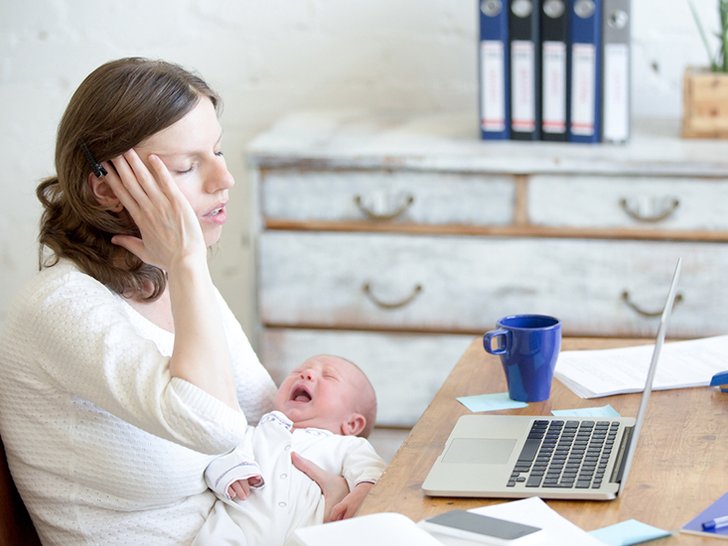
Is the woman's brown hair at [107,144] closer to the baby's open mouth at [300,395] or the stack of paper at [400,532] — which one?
the baby's open mouth at [300,395]

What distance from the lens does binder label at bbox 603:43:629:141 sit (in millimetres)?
2550

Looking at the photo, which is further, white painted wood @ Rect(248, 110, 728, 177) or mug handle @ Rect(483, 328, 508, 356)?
white painted wood @ Rect(248, 110, 728, 177)

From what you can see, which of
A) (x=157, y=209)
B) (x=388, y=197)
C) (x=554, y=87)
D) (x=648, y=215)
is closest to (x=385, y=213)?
(x=388, y=197)

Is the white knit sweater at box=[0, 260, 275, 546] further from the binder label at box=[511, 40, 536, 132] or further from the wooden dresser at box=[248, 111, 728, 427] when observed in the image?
the binder label at box=[511, 40, 536, 132]

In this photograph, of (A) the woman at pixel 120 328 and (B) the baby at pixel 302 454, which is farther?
(B) the baby at pixel 302 454

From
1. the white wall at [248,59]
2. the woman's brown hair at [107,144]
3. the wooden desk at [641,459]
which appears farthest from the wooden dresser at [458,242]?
the woman's brown hair at [107,144]

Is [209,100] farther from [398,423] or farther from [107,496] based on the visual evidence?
[398,423]

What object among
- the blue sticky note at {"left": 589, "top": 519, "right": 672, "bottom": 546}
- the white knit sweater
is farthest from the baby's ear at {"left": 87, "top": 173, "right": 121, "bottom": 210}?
the blue sticky note at {"left": 589, "top": 519, "right": 672, "bottom": 546}

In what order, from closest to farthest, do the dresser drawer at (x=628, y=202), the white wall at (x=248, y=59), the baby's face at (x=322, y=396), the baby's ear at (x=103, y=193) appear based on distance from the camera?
the baby's ear at (x=103, y=193) < the baby's face at (x=322, y=396) < the dresser drawer at (x=628, y=202) < the white wall at (x=248, y=59)

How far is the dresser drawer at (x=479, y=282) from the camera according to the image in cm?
253

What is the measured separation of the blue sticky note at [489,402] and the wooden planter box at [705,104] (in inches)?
52.8

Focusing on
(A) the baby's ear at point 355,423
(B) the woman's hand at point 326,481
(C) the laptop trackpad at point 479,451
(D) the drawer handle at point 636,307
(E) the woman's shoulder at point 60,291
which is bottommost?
(D) the drawer handle at point 636,307

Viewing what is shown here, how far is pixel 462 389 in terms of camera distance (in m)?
1.54

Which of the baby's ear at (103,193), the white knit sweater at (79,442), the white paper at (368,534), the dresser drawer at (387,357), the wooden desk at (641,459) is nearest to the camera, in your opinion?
the white paper at (368,534)
